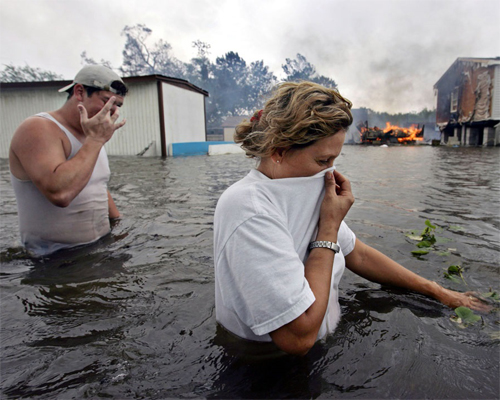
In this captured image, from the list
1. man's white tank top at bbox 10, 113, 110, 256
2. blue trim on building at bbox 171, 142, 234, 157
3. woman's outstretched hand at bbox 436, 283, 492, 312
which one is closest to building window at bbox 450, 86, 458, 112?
blue trim on building at bbox 171, 142, 234, 157

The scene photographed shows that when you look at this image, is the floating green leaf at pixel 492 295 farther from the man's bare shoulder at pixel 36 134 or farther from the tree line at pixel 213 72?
the tree line at pixel 213 72

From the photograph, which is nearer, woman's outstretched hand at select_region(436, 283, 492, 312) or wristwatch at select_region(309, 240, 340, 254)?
wristwatch at select_region(309, 240, 340, 254)

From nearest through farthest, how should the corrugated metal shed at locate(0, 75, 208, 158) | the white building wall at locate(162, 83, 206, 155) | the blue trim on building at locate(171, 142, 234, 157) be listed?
the corrugated metal shed at locate(0, 75, 208, 158)
the blue trim on building at locate(171, 142, 234, 157)
the white building wall at locate(162, 83, 206, 155)

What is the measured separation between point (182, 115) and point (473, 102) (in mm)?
21414

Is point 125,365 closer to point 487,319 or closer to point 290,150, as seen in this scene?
point 290,150

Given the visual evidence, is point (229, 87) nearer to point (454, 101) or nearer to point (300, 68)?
point (300, 68)

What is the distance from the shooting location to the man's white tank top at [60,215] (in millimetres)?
3047

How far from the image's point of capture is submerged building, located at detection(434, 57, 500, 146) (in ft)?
77.1

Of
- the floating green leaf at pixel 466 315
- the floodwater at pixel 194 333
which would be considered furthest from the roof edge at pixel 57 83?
the floating green leaf at pixel 466 315

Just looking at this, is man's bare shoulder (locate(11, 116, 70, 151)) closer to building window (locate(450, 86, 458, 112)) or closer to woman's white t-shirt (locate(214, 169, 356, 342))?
woman's white t-shirt (locate(214, 169, 356, 342))

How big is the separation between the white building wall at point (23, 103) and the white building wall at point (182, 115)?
202 inches

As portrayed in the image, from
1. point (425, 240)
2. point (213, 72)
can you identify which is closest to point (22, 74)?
point (213, 72)

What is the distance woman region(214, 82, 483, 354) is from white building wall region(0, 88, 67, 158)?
1923 cm

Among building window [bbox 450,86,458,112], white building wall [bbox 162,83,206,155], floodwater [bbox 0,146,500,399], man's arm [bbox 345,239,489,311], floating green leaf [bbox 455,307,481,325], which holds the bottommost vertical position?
floodwater [bbox 0,146,500,399]
